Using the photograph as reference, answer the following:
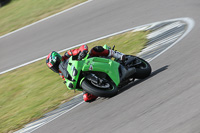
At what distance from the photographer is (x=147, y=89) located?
684 centimetres

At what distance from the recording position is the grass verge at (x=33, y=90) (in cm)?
876

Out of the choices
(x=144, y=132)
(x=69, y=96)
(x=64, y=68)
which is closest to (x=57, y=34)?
(x=69, y=96)

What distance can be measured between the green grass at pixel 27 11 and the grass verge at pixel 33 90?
14.8 feet

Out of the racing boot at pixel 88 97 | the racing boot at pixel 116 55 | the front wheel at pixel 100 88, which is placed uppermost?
the racing boot at pixel 116 55

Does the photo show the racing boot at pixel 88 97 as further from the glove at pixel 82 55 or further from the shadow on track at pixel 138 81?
the glove at pixel 82 55

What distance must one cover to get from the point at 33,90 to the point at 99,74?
3862 millimetres

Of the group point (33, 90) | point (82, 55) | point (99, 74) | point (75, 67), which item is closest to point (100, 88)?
point (99, 74)

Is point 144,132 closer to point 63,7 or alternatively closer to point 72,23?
point 72,23

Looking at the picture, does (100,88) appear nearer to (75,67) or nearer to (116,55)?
(75,67)

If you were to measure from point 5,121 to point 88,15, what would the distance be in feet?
22.9

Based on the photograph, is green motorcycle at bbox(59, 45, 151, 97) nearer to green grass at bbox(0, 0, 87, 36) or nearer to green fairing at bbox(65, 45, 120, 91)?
green fairing at bbox(65, 45, 120, 91)

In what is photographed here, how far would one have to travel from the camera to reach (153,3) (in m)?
13.6

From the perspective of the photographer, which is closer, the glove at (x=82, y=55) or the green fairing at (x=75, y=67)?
the green fairing at (x=75, y=67)

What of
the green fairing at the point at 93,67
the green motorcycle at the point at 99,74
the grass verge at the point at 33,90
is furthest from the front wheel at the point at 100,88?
the grass verge at the point at 33,90
